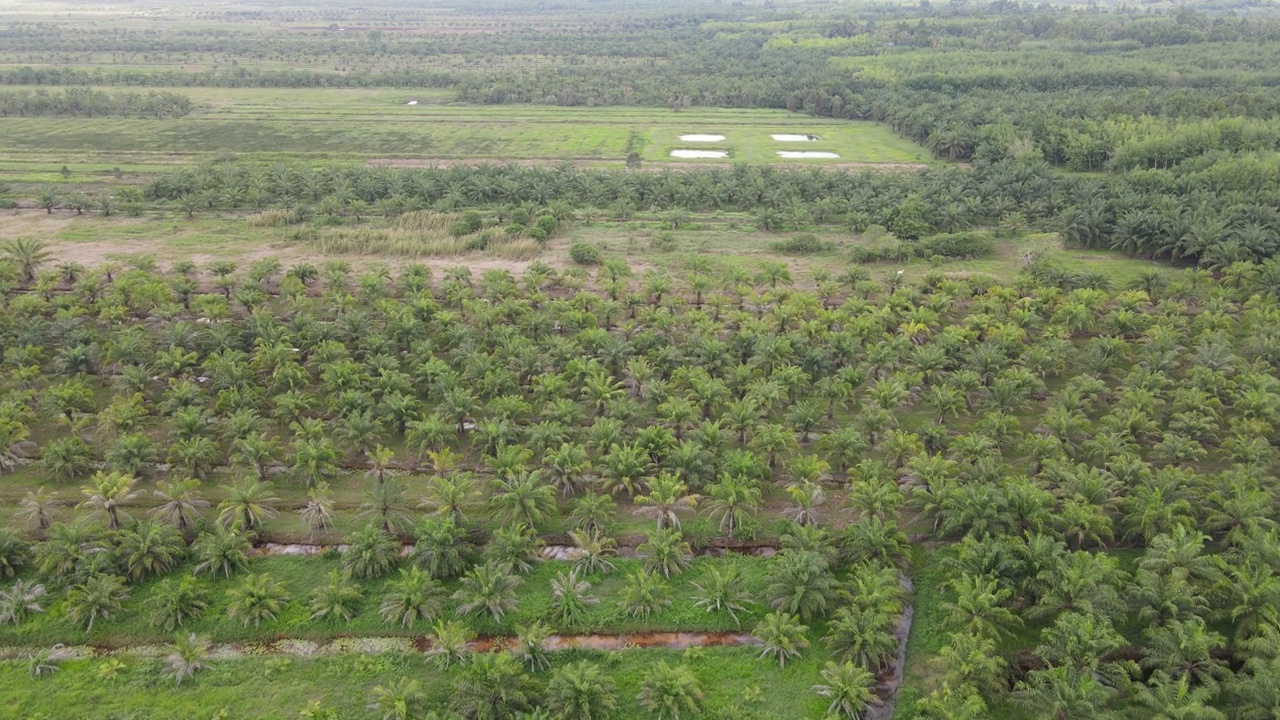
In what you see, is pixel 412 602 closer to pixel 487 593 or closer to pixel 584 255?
pixel 487 593

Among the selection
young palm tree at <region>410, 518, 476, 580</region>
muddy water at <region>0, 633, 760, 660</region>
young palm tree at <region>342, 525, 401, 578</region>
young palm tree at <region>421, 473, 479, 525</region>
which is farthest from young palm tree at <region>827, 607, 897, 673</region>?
young palm tree at <region>342, 525, 401, 578</region>

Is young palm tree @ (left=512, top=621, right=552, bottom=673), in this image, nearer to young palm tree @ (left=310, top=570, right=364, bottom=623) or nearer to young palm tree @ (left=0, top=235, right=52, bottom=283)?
young palm tree @ (left=310, top=570, right=364, bottom=623)

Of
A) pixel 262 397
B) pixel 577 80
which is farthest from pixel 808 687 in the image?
pixel 577 80

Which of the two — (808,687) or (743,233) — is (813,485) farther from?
(743,233)

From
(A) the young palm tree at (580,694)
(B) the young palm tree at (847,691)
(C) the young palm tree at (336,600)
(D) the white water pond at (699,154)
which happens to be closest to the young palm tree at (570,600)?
(A) the young palm tree at (580,694)

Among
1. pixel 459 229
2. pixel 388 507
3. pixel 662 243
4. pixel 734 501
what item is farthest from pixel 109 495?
pixel 662 243

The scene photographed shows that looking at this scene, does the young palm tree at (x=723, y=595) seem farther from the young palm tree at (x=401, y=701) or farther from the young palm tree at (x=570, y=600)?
the young palm tree at (x=401, y=701)
